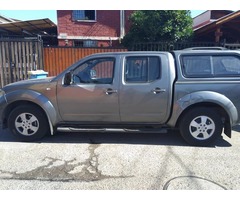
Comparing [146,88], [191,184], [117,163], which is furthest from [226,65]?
[117,163]

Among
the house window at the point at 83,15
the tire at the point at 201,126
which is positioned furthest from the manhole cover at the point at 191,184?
the house window at the point at 83,15

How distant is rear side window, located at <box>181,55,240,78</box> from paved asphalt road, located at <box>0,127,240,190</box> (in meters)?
1.37

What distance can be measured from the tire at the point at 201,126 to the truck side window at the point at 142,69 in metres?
0.98

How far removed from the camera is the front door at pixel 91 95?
12.9 feet

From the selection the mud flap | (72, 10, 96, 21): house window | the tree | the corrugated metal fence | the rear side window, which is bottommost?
the mud flap

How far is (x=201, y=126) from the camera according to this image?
153 inches

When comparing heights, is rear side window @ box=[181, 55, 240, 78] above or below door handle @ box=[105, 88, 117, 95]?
above

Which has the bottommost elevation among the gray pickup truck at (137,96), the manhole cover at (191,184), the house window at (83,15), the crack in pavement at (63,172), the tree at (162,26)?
the manhole cover at (191,184)

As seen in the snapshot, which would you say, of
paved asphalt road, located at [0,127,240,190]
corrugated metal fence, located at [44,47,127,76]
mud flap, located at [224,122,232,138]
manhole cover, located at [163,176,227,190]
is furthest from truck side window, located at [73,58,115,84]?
corrugated metal fence, located at [44,47,127,76]

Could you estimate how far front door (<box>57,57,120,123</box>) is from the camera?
12.9ft

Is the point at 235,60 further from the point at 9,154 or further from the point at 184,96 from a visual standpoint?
the point at 9,154

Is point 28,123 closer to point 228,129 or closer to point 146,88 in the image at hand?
point 146,88

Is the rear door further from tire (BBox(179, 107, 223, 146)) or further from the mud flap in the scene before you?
the mud flap

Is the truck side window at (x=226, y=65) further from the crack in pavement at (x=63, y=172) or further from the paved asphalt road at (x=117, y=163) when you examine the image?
the crack in pavement at (x=63, y=172)
